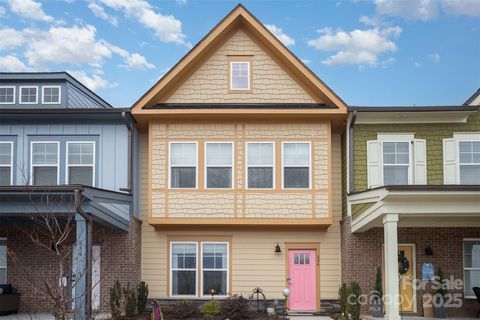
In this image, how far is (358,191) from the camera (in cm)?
1725

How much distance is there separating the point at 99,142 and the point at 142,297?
188 inches

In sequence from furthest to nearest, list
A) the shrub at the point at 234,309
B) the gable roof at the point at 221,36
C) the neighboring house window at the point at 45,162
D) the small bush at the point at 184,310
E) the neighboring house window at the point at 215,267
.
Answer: the neighboring house window at the point at 215,267
the neighboring house window at the point at 45,162
the gable roof at the point at 221,36
the small bush at the point at 184,310
the shrub at the point at 234,309

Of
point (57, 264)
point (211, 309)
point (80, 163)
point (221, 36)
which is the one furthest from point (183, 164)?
point (57, 264)

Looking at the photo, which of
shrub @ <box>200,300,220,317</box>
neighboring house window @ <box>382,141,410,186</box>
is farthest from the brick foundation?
neighboring house window @ <box>382,141,410,186</box>

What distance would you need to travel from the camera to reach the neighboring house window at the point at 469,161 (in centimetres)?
→ 1823

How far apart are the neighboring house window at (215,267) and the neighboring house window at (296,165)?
279 centimetres

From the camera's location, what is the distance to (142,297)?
17.8 metres

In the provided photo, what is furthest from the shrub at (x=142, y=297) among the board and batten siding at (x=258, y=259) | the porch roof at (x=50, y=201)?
Answer: the porch roof at (x=50, y=201)

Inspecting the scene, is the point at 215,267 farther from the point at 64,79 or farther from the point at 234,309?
the point at 64,79

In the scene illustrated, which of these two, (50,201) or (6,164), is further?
(6,164)

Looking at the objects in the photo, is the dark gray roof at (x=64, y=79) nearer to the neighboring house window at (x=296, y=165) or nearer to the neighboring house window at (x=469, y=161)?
the neighboring house window at (x=296, y=165)

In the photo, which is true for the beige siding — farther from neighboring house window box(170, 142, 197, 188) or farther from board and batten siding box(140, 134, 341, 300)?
board and batten siding box(140, 134, 341, 300)

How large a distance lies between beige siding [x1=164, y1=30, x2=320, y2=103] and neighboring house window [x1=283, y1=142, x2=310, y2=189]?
54.6 inches

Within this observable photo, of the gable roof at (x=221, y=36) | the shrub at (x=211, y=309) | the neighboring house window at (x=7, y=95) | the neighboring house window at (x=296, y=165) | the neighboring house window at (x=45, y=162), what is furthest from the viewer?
the neighboring house window at (x=7, y=95)
